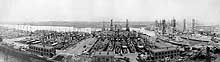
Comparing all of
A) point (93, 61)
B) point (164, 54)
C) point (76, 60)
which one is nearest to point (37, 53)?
point (76, 60)

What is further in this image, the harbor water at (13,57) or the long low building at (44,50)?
the long low building at (44,50)

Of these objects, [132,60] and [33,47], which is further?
[33,47]

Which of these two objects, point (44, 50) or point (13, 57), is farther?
point (13, 57)

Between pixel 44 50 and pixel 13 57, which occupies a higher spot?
pixel 44 50

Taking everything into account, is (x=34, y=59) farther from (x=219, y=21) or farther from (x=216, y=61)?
(x=219, y=21)

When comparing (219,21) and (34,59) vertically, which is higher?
(219,21)

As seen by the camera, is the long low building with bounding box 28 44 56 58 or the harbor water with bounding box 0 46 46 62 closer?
the harbor water with bounding box 0 46 46 62

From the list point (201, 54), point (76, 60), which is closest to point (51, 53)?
point (76, 60)

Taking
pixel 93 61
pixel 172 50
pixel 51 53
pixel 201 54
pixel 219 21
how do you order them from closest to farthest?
pixel 93 61 → pixel 201 54 → pixel 172 50 → pixel 51 53 → pixel 219 21

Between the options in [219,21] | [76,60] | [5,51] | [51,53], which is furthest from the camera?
[219,21]

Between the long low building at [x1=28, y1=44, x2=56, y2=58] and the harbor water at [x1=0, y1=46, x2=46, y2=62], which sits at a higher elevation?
the long low building at [x1=28, y1=44, x2=56, y2=58]

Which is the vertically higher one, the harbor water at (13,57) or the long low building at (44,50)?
the long low building at (44,50)
